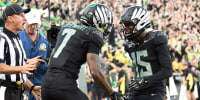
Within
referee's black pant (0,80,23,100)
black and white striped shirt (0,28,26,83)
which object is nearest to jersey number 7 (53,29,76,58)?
black and white striped shirt (0,28,26,83)

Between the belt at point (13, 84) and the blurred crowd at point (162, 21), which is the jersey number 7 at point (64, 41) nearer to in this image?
the belt at point (13, 84)

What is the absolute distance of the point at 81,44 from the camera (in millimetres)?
3619

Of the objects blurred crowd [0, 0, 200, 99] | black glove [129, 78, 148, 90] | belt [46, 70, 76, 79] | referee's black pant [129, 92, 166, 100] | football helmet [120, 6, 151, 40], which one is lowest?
blurred crowd [0, 0, 200, 99]

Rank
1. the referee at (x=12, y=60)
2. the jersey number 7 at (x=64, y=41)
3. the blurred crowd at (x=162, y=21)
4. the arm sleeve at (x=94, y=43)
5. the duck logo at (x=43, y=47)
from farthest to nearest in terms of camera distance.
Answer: the blurred crowd at (x=162, y=21) < the duck logo at (x=43, y=47) < the referee at (x=12, y=60) < the jersey number 7 at (x=64, y=41) < the arm sleeve at (x=94, y=43)

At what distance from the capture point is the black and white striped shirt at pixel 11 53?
4199 mm

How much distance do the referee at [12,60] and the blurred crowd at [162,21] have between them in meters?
7.01

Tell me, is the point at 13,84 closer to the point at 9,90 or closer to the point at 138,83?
the point at 9,90

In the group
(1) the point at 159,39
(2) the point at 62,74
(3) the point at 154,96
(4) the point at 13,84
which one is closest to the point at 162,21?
(1) the point at 159,39

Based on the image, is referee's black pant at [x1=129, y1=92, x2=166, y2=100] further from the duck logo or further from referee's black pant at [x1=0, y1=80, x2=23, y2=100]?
the duck logo

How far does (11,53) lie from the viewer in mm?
4258

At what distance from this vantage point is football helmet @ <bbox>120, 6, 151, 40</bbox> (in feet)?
16.1

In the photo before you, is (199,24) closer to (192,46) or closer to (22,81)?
(192,46)

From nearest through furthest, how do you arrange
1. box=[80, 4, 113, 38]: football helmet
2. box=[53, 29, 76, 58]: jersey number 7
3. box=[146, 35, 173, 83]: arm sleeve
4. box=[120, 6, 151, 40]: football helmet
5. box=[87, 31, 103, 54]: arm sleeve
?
box=[87, 31, 103, 54]: arm sleeve
box=[53, 29, 76, 58]: jersey number 7
box=[80, 4, 113, 38]: football helmet
box=[146, 35, 173, 83]: arm sleeve
box=[120, 6, 151, 40]: football helmet

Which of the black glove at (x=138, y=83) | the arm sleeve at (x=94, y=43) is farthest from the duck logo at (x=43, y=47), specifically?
the arm sleeve at (x=94, y=43)
